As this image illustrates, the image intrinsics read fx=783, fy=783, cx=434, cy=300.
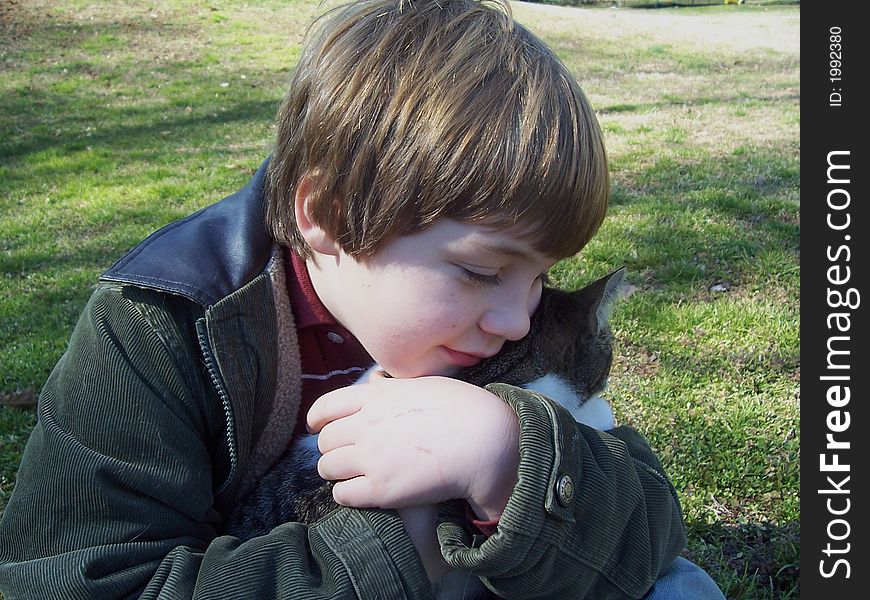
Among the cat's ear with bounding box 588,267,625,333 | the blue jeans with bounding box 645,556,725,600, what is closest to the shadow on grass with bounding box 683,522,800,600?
the blue jeans with bounding box 645,556,725,600

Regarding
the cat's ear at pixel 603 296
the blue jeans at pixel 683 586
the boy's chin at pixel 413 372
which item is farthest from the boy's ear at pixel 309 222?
the blue jeans at pixel 683 586

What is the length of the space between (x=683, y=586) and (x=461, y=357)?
2.26 ft

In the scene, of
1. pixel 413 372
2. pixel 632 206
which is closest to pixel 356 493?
pixel 413 372

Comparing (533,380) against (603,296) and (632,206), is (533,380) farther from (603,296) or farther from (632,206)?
(632,206)

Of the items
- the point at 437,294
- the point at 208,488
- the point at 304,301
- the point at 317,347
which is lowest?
the point at 208,488

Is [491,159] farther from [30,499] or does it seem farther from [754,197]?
[754,197]

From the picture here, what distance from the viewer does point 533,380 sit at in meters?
1.89

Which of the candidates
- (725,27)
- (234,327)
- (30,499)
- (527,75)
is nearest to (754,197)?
(527,75)

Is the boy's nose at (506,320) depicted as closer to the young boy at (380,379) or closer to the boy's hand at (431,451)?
the young boy at (380,379)

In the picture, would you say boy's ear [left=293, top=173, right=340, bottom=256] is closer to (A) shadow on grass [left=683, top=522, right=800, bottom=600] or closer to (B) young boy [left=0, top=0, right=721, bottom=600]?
(B) young boy [left=0, top=0, right=721, bottom=600]

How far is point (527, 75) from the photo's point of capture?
4.92 ft

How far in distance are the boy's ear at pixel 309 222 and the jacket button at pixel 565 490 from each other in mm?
650

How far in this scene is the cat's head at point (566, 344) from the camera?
1857 mm
